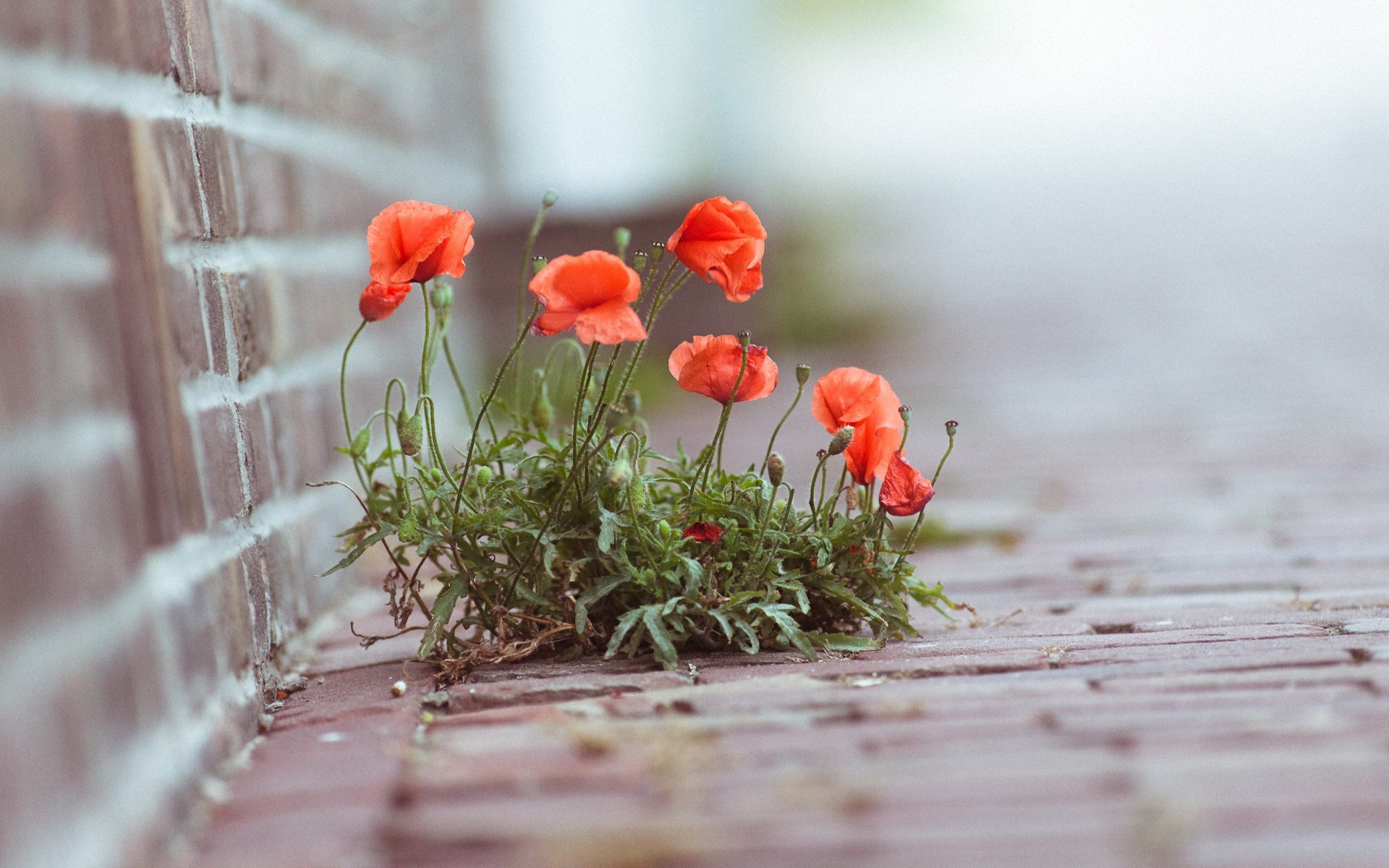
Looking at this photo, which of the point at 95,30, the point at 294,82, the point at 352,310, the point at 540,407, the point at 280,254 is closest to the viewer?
the point at 95,30

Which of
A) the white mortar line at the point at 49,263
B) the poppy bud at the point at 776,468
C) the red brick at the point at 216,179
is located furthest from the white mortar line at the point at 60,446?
the poppy bud at the point at 776,468

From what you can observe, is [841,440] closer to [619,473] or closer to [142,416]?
[619,473]

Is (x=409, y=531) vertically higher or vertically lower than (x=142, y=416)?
lower

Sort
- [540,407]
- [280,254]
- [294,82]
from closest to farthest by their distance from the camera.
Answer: [540,407] < [280,254] < [294,82]

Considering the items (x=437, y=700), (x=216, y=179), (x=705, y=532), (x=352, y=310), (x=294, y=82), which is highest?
(x=294, y=82)

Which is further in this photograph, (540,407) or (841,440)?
(540,407)

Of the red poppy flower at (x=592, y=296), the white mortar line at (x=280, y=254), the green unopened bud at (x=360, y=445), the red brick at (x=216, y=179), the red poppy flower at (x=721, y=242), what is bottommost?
the green unopened bud at (x=360, y=445)

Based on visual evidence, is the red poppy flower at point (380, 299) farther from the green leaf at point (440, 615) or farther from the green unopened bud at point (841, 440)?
the green unopened bud at point (841, 440)

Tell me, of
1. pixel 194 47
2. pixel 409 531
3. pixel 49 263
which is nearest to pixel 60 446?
pixel 49 263
